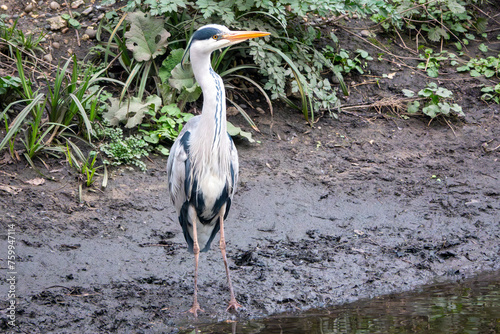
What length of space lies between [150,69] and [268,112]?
1.57 meters

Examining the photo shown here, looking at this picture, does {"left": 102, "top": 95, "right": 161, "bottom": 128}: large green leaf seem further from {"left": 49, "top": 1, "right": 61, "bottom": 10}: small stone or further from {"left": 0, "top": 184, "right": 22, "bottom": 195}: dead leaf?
{"left": 49, "top": 1, "right": 61, "bottom": 10}: small stone

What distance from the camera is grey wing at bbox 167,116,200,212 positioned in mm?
4555

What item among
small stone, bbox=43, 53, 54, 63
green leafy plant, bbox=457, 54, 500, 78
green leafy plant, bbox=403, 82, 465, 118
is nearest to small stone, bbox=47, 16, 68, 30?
small stone, bbox=43, 53, 54, 63

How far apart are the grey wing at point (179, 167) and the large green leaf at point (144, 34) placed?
227 centimetres

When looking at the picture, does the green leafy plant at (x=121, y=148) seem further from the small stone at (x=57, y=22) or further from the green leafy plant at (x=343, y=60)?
the green leafy plant at (x=343, y=60)

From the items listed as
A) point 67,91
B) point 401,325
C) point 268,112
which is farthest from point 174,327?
point 268,112

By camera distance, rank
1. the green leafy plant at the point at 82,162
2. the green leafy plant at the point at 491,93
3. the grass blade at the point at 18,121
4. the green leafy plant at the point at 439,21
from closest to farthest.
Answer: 1. the grass blade at the point at 18,121
2. the green leafy plant at the point at 82,162
3. the green leafy plant at the point at 491,93
4. the green leafy plant at the point at 439,21

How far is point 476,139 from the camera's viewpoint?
6.91 m

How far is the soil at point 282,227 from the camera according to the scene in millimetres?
4227

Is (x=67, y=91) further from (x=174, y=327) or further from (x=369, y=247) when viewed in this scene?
(x=369, y=247)

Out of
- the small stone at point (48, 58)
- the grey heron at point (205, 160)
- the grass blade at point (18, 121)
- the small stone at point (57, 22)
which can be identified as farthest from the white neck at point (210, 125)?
the small stone at point (57, 22)

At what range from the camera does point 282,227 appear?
17.8 feet

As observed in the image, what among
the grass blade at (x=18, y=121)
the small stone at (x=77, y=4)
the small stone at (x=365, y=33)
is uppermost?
the small stone at (x=77, y=4)

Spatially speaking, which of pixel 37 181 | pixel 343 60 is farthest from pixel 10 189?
pixel 343 60
